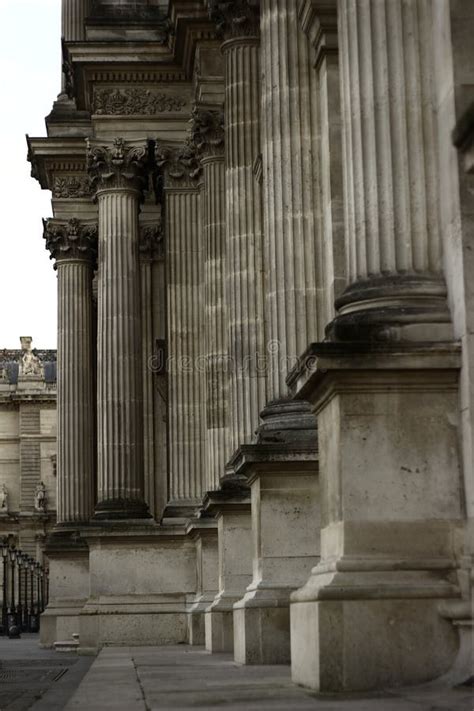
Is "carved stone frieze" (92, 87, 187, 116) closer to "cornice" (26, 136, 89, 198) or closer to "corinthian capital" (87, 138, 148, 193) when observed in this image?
"corinthian capital" (87, 138, 148, 193)

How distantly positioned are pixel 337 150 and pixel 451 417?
4.96 m

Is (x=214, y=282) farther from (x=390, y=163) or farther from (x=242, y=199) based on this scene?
(x=390, y=163)

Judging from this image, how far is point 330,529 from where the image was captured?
14.4 meters

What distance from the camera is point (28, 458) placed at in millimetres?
137375

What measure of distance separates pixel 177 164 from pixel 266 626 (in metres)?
19.8

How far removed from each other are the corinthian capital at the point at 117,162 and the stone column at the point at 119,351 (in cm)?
2

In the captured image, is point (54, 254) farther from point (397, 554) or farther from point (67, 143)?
point (397, 554)

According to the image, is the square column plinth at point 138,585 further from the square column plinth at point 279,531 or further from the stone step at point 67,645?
the square column plinth at point 279,531

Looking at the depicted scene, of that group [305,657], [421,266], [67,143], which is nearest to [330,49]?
[421,266]

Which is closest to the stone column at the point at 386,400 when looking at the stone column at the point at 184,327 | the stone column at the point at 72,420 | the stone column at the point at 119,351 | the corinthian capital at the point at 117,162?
the stone column at the point at 184,327

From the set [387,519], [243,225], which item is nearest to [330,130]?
[387,519]

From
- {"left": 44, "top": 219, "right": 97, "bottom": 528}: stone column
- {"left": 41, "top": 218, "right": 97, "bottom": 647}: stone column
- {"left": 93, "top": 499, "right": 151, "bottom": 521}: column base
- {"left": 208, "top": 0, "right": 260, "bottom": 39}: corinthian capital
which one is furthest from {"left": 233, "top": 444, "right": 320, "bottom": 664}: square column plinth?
{"left": 44, "top": 219, "right": 97, "bottom": 528}: stone column

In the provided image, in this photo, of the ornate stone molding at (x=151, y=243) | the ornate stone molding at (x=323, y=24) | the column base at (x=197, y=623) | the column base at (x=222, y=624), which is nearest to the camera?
the ornate stone molding at (x=323, y=24)

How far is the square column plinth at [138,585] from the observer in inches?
1415
